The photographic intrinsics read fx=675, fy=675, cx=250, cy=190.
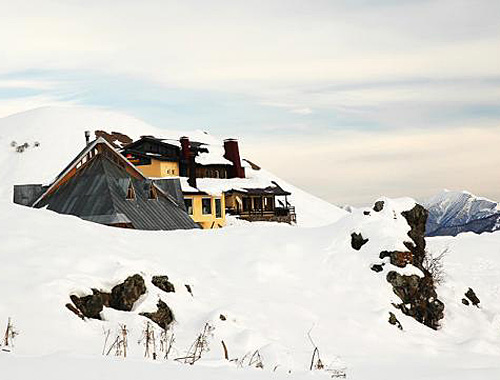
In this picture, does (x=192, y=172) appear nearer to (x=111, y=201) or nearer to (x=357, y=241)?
(x=111, y=201)

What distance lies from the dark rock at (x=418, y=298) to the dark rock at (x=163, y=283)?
872 cm

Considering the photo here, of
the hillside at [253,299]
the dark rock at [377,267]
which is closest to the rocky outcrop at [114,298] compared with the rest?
the hillside at [253,299]

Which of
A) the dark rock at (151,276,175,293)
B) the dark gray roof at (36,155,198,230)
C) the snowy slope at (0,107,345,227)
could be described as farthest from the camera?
the snowy slope at (0,107,345,227)

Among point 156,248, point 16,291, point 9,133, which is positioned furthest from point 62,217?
point 9,133

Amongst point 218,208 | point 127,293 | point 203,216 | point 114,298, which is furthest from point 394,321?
point 218,208

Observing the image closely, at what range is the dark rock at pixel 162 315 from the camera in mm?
15258

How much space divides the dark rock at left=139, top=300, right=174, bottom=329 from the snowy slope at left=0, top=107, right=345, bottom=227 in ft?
189

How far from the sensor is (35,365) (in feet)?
21.5

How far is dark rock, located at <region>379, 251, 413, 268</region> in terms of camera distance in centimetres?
2418

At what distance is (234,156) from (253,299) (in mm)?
44348

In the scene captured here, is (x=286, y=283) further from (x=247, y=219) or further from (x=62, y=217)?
(x=247, y=219)

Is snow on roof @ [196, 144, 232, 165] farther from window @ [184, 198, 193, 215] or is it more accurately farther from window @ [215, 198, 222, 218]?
window @ [184, 198, 193, 215]

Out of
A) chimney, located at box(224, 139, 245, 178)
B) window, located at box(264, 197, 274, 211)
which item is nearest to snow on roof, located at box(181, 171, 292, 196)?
chimney, located at box(224, 139, 245, 178)

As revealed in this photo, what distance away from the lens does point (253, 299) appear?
18.8 meters
